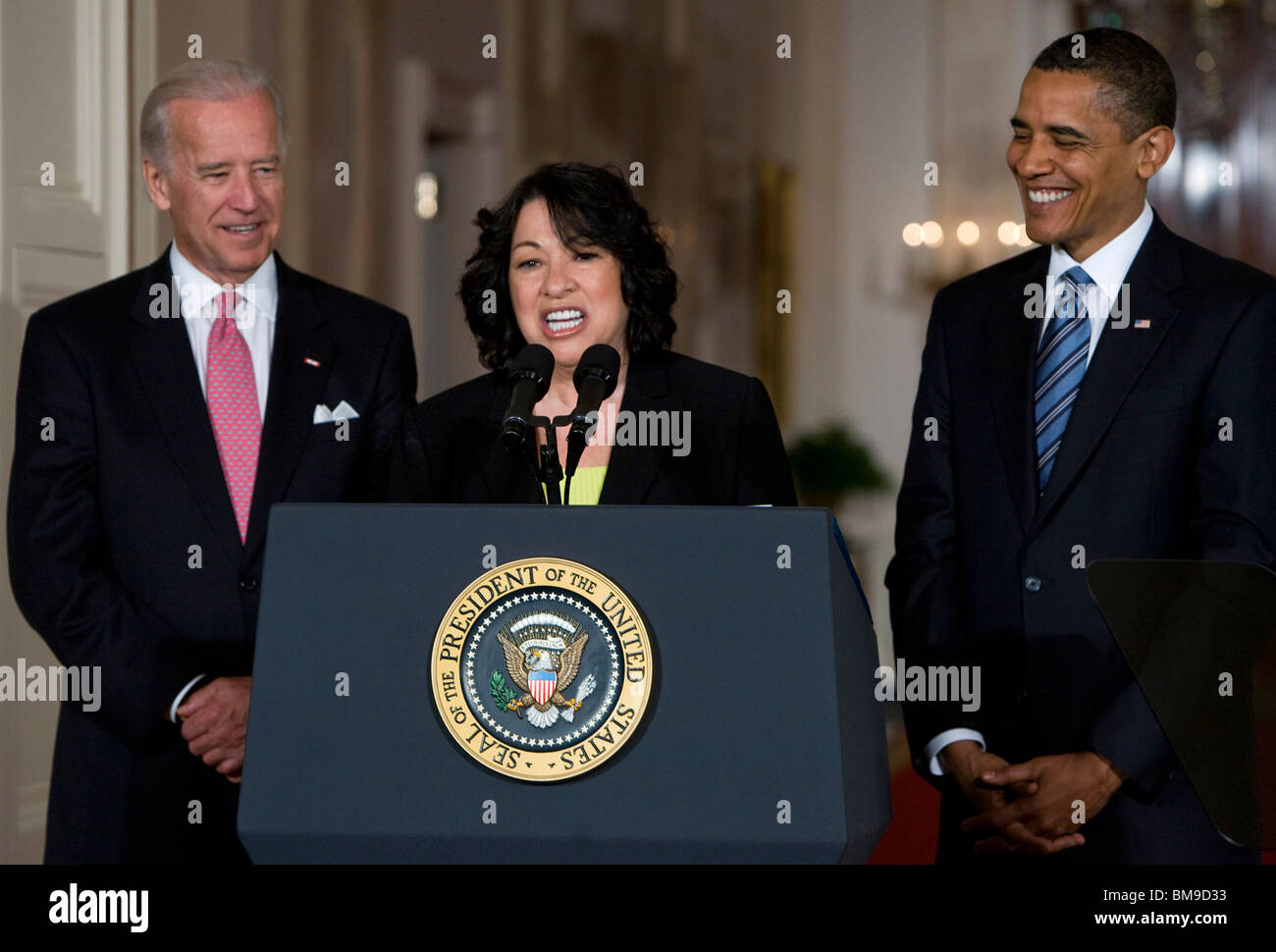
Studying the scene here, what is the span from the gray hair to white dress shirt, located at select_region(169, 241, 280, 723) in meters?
0.18

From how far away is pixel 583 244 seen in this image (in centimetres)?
221

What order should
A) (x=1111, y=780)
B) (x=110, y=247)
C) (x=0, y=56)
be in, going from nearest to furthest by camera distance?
(x=1111, y=780) → (x=0, y=56) → (x=110, y=247)

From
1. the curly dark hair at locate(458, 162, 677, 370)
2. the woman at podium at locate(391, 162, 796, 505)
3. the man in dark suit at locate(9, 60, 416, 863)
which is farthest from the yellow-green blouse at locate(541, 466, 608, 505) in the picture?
the man in dark suit at locate(9, 60, 416, 863)

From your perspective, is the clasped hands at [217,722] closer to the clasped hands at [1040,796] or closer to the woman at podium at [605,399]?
the woman at podium at [605,399]

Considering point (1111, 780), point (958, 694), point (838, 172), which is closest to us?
point (1111, 780)

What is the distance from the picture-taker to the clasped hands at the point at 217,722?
6.98 feet

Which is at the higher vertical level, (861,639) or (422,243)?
(422,243)

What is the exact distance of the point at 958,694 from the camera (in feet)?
6.86

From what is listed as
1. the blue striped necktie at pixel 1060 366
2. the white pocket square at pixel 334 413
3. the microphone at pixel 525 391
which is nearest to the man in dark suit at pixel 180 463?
the white pocket square at pixel 334 413

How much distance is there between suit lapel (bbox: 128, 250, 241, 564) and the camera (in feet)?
7.47

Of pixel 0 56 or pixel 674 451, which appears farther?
pixel 0 56
